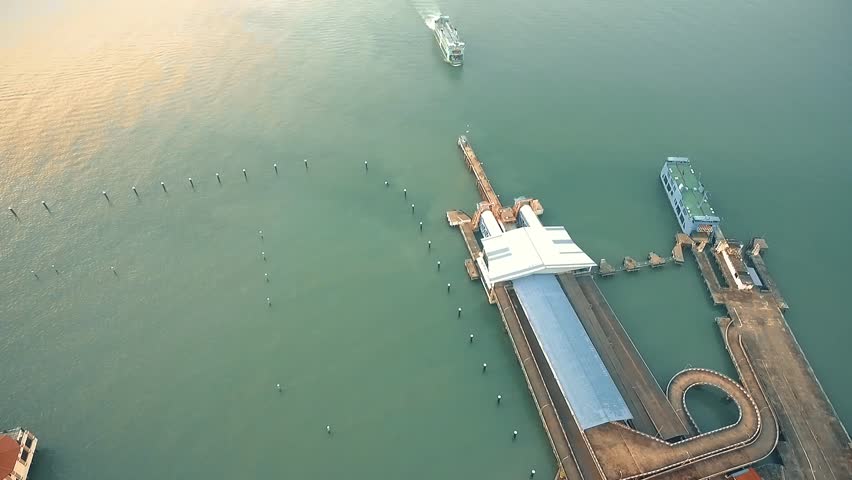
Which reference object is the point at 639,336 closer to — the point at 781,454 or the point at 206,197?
the point at 781,454

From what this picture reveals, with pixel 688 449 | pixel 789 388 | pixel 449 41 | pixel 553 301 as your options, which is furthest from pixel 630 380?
pixel 449 41

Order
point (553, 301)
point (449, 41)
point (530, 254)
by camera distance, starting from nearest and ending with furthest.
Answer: point (553, 301) → point (530, 254) → point (449, 41)

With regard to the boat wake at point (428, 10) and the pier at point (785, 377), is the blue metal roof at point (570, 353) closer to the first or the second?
the pier at point (785, 377)

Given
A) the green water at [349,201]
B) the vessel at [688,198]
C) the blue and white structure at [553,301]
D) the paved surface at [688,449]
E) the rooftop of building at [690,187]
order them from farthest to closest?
the rooftop of building at [690,187] < the vessel at [688,198] < the green water at [349,201] < the blue and white structure at [553,301] < the paved surface at [688,449]

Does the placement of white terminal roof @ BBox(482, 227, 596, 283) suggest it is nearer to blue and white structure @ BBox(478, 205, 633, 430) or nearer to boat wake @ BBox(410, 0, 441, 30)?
blue and white structure @ BBox(478, 205, 633, 430)

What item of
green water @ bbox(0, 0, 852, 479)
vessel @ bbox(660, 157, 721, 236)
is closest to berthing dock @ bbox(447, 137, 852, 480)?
green water @ bbox(0, 0, 852, 479)

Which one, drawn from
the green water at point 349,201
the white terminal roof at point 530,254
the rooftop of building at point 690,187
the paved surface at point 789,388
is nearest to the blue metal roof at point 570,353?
the white terminal roof at point 530,254

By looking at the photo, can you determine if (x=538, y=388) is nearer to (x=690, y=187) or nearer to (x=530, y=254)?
(x=530, y=254)
